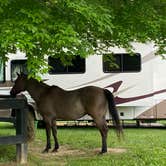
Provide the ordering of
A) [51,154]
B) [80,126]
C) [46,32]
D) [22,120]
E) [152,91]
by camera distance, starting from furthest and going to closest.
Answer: [80,126] < [152,91] < [51,154] < [22,120] < [46,32]

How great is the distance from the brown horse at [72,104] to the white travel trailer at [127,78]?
5188 mm

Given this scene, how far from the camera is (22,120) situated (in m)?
8.72

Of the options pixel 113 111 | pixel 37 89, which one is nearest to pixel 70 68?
pixel 37 89

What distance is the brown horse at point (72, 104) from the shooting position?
1055 centimetres

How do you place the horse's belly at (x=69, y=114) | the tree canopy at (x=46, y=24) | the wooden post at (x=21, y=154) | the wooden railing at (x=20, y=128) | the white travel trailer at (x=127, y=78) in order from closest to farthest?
the tree canopy at (x=46, y=24), the wooden railing at (x=20, y=128), the wooden post at (x=21, y=154), the horse's belly at (x=69, y=114), the white travel trailer at (x=127, y=78)

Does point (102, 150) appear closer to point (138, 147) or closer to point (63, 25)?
point (138, 147)

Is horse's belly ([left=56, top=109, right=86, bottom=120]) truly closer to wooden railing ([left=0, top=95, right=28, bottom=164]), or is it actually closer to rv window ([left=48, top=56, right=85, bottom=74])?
wooden railing ([left=0, top=95, right=28, bottom=164])

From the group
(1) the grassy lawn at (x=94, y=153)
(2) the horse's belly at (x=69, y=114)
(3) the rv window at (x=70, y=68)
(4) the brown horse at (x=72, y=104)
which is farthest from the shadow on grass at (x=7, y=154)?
(3) the rv window at (x=70, y=68)

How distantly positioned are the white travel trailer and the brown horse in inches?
204

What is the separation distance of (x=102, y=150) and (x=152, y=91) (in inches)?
259

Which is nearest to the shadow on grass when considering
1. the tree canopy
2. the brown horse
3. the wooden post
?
the wooden post

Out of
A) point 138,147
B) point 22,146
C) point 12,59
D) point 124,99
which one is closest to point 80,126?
point 124,99

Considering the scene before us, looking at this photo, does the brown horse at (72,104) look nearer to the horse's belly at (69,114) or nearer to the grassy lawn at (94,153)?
the horse's belly at (69,114)

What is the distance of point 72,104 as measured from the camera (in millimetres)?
10867
